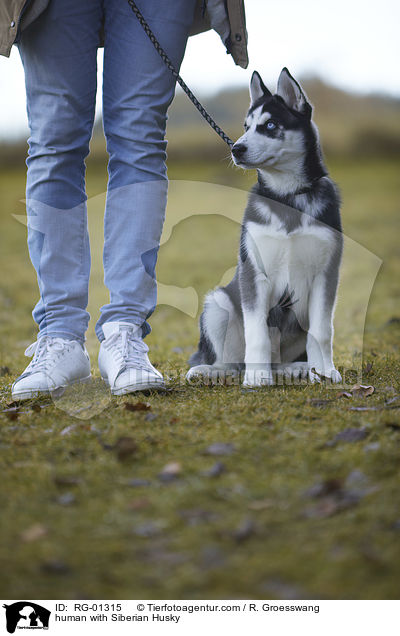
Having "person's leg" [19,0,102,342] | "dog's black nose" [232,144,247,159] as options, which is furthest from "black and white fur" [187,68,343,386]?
"person's leg" [19,0,102,342]

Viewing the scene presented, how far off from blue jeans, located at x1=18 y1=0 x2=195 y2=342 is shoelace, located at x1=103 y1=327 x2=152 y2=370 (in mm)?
84

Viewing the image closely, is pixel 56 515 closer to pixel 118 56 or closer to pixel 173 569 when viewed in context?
pixel 173 569

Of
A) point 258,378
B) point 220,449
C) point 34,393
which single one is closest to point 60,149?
point 34,393

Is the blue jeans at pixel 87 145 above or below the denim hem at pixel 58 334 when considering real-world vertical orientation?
above

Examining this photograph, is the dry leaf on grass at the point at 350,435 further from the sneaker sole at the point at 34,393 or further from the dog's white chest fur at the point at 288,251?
the sneaker sole at the point at 34,393

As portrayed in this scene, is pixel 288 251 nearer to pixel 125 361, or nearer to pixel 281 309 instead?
pixel 281 309

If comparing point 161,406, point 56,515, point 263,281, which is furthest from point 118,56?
point 56,515

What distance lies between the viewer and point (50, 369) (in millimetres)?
2809

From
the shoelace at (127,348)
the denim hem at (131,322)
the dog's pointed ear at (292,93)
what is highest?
the dog's pointed ear at (292,93)

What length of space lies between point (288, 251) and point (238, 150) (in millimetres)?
530

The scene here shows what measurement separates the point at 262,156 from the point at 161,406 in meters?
1.27
